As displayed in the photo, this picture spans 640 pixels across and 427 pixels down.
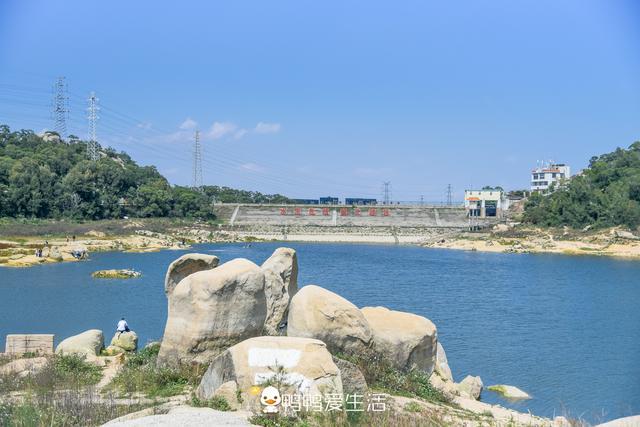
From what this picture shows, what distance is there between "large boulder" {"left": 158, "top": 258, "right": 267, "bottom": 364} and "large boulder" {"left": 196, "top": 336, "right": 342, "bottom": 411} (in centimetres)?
259

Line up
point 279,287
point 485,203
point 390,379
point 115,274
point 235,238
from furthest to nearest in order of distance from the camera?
point 485,203 < point 235,238 < point 115,274 < point 279,287 < point 390,379

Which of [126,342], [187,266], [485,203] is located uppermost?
[485,203]

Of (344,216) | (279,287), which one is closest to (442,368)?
(279,287)

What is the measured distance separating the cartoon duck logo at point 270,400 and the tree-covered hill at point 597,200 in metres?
88.7

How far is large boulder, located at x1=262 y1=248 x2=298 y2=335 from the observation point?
56.4 ft

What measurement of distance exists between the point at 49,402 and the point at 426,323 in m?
9.39

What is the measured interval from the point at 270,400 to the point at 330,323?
15.2ft

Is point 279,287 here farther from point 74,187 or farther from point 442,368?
point 74,187

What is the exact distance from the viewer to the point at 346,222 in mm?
121125

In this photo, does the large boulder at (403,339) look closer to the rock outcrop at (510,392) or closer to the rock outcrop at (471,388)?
the rock outcrop at (471,388)

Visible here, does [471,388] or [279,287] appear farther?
[471,388]

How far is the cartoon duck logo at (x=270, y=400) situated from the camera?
32.5ft

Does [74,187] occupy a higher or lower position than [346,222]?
higher

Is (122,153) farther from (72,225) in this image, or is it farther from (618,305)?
(618,305)
